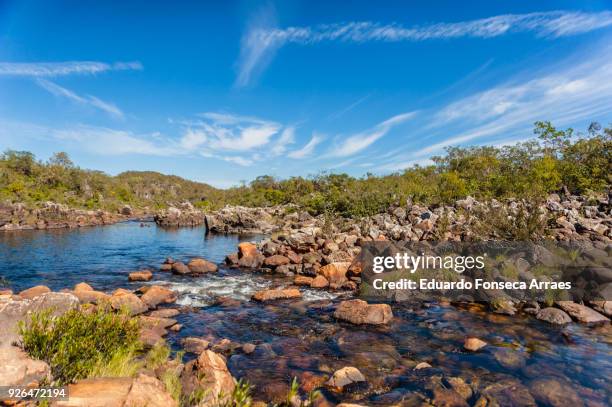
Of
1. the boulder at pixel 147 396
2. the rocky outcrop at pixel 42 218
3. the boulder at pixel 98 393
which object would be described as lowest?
the boulder at pixel 147 396

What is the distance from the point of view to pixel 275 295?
15.0 m

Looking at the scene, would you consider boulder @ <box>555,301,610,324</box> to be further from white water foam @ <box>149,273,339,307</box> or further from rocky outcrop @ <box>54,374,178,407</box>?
rocky outcrop @ <box>54,374,178,407</box>

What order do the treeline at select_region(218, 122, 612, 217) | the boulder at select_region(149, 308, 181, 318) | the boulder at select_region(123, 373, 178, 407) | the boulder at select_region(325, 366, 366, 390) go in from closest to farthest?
1. the boulder at select_region(123, 373, 178, 407)
2. the boulder at select_region(325, 366, 366, 390)
3. the boulder at select_region(149, 308, 181, 318)
4. the treeline at select_region(218, 122, 612, 217)

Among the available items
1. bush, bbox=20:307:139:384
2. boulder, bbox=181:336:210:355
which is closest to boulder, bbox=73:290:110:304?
boulder, bbox=181:336:210:355

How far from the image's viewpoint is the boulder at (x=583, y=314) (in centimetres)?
1144

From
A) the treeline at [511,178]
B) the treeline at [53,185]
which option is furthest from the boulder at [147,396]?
the treeline at [53,185]

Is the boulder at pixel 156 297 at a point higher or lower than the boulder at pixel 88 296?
lower

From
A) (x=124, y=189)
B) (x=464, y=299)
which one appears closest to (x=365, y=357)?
(x=464, y=299)

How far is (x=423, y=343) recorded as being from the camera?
10.0 m

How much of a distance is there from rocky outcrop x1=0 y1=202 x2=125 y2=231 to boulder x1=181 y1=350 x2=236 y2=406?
49590 mm

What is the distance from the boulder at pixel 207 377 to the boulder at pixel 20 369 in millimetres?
2201

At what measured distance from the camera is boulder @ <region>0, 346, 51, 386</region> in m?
5.05

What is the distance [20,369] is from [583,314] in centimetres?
1515

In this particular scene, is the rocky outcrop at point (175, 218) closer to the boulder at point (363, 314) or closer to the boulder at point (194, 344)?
the boulder at point (363, 314)
